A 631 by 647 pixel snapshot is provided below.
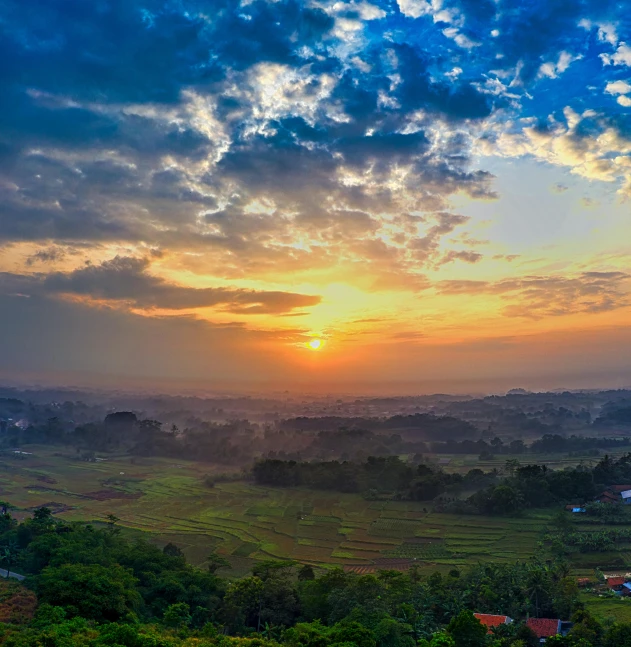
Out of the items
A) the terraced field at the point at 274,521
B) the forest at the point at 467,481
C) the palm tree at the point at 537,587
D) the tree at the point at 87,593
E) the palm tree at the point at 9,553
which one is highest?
the tree at the point at 87,593

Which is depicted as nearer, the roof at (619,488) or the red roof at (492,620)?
the red roof at (492,620)

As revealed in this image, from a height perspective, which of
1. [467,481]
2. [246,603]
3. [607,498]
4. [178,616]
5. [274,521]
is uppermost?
[178,616]

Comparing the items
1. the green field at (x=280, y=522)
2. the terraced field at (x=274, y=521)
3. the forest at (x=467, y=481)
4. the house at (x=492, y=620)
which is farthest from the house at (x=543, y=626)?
the forest at (x=467, y=481)

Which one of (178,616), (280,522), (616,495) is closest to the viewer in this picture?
(178,616)

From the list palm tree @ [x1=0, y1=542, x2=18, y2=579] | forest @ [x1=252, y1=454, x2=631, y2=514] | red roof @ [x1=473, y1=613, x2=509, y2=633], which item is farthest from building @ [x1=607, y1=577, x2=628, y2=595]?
palm tree @ [x1=0, y1=542, x2=18, y2=579]

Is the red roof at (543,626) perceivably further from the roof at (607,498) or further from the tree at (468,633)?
the roof at (607,498)

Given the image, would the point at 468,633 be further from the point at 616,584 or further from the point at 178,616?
the point at 616,584

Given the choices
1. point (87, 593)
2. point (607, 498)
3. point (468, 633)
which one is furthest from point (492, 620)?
point (607, 498)

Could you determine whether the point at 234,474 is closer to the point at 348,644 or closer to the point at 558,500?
the point at 558,500
